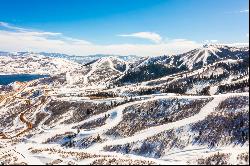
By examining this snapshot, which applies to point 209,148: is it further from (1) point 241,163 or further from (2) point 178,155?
(1) point 241,163

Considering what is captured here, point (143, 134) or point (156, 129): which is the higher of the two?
point (156, 129)

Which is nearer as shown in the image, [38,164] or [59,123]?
[38,164]

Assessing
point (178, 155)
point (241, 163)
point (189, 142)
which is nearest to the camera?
point (241, 163)

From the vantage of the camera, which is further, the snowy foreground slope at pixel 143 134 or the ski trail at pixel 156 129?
the ski trail at pixel 156 129

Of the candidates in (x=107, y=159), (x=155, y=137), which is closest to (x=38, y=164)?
(x=107, y=159)

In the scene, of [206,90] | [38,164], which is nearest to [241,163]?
[38,164]

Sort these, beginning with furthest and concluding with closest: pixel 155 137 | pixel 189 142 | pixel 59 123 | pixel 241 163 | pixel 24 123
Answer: pixel 24 123 → pixel 59 123 → pixel 155 137 → pixel 189 142 → pixel 241 163

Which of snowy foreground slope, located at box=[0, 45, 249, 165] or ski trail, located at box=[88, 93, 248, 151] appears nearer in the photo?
snowy foreground slope, located at box=[0, 45, 249, 165]

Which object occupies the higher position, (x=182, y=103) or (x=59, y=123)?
(x=182, y=103)

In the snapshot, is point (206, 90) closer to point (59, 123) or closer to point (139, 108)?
point (139, 108)

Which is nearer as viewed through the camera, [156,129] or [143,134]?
[143,134]
